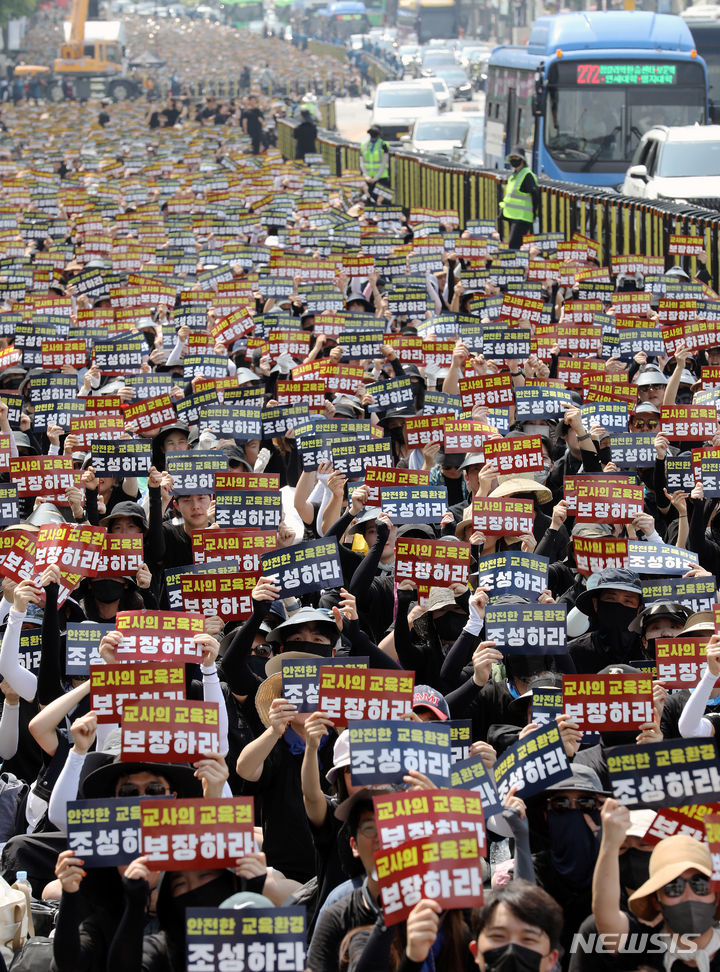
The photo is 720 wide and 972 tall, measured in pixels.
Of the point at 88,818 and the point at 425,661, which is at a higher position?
the point at 88,818

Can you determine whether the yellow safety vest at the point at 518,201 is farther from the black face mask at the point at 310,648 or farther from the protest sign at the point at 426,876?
the protest sign at the point at 426,876

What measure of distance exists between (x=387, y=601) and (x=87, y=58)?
89.7 meters

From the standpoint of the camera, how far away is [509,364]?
1495 centimetres

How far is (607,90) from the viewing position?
1131 inches

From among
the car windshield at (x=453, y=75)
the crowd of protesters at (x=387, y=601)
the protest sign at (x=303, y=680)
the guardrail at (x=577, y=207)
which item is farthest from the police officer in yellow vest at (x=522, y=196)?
the car windshield at (x=453, y=75)

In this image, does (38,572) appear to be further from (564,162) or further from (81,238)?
(564,162)

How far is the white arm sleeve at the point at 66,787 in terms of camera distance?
681 centimetres

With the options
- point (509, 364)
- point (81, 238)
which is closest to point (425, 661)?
point (509, 364)

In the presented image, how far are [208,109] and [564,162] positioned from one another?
32.2 metres

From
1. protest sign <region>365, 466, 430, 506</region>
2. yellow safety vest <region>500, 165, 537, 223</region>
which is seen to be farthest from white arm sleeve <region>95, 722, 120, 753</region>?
yellow safety vest <region>500, 165, 537, 223</region>

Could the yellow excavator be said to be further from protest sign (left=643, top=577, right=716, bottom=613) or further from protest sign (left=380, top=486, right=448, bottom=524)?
protest sign (left=643, top=577, right=716, bottom=613)

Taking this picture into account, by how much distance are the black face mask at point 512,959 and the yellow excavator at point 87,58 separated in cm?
8388

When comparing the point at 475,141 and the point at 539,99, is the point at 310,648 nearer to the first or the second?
the point at 539,99

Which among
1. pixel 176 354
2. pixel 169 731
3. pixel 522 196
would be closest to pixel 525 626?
pixel 169 731
